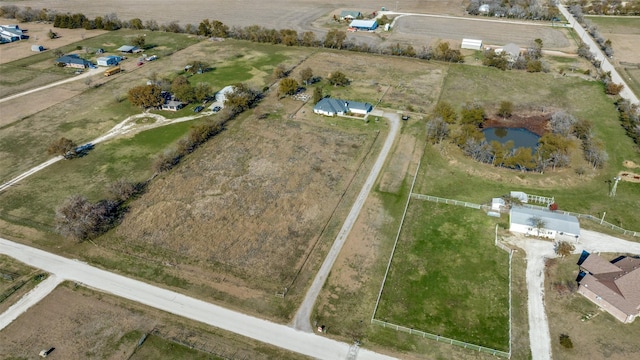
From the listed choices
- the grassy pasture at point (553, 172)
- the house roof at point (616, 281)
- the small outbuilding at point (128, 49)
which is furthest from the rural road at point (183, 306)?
the small outbuilding at point (128, 49)

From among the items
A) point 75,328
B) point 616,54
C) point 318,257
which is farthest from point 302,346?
point 616,54

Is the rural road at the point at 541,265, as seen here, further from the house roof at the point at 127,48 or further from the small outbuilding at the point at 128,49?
the house roof at the point at 127,48

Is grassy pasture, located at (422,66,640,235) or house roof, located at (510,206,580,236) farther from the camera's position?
grassy pasture, located at (422,66,640,235)

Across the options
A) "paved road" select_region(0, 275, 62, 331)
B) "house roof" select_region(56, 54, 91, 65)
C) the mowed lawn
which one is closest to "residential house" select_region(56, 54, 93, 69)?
"house roof" select_region(56, 54, 91, 65)

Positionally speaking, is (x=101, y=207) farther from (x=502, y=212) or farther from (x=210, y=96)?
(x=502, y=212)

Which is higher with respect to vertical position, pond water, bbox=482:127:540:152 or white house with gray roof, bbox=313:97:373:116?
white house with gray roof, bbox=313:97:373:116

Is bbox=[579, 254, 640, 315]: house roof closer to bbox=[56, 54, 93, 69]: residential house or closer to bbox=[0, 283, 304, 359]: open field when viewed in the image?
bbox=[0, 283, 304, 359]: open field

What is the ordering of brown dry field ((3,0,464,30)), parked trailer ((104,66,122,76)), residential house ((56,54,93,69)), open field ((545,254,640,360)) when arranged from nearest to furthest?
1. open field ((545,254,640,360))
2. parked trailer ((104,66,122,76))
3. residential house ((56,54,93,69))
4. brown dry field ((3,0,464,30))
